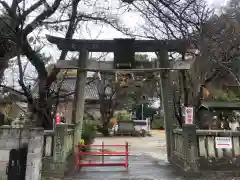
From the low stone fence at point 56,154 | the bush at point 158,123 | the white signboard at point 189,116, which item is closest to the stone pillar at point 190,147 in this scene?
the white signboard at point 189,116

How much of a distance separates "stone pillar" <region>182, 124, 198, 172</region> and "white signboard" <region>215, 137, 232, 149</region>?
0.79 metres

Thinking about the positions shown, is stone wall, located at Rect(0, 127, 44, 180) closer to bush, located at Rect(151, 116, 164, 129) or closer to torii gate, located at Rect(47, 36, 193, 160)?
torii gate, located at Rect(47, 36, 193, 160)

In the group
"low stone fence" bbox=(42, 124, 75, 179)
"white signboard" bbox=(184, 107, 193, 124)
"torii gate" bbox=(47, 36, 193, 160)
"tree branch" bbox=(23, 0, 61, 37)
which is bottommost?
"low stone fence" bbox=(42, 124, 75, 179)

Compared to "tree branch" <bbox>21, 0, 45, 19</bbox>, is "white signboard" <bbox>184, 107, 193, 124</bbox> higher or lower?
lower

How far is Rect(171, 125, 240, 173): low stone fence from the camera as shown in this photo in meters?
9.67

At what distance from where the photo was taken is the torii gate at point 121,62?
12.6 m

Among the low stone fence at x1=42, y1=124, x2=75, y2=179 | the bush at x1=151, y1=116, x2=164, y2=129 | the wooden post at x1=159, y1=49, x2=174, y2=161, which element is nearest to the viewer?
the low stone fence at x1=42, y1=124, x2=75, y2=179

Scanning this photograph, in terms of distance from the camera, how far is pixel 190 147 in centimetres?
966

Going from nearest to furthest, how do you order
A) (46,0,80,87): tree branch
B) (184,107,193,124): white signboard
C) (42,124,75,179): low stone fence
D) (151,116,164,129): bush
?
1. (42,124,75,179): low stone fence
2. (184,107,193,124): white signboard
3. (46,0,80,87): tree branch
4. (151,116,164,129): bush

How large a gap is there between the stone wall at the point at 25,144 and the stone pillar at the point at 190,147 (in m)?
5.18

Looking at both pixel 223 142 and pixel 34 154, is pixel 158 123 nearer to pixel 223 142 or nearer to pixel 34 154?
pixel 223 142

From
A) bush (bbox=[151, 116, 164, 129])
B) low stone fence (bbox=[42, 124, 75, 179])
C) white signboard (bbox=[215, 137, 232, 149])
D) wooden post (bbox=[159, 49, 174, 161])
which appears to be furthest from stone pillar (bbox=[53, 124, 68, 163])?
bush (bbox=[151, 116, 164, 129])

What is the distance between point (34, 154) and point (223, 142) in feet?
21.3

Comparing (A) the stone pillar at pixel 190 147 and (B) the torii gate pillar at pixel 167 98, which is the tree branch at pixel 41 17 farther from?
(A) the stone pillar at pixel 190 147
